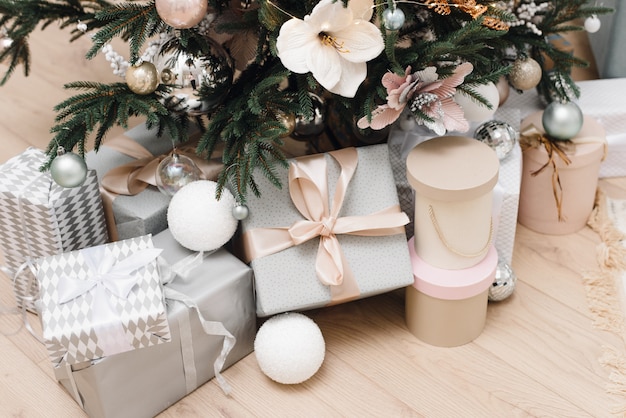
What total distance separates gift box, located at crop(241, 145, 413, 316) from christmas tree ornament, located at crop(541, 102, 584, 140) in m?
0.39

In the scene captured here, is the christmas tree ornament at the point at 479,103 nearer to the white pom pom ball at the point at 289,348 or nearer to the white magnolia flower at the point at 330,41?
the white magnolia flower at the point at 330,41

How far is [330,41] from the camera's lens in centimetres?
123

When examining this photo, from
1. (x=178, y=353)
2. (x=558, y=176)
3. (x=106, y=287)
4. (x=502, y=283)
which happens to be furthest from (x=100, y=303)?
(x=558, y=176)

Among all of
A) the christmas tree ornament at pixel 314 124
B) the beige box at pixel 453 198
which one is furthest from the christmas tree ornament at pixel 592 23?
the christmas tree ornament at pixel 314 124

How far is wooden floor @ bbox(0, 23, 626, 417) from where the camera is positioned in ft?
4.33

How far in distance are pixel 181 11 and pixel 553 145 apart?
79cm

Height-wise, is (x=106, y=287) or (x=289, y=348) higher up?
(x=106, y=287)

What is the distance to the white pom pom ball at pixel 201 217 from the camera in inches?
51.4

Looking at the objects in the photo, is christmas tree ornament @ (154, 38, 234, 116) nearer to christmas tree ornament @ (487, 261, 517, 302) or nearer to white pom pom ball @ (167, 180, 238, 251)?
white pom pom ball @ (167, 180, 238, 251)

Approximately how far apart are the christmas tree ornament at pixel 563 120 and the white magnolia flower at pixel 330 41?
491 millimetres

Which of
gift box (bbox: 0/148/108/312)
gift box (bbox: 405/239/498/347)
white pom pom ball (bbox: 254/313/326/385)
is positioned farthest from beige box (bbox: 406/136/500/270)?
gift box (bbox: 0/148/108/312)

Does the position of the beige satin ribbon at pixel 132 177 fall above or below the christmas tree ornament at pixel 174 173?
below

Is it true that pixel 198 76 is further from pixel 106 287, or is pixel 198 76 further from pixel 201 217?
pixel 106 287

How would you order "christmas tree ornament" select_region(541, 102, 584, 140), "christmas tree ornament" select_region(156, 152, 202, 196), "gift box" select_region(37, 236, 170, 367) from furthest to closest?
"christmas tree ornament" select_region(541, 102, 584, 140), "christmas tree ornament" select_region(156, 152, 202, 196), "gift box" select_region(37, 236, 170, 367)
